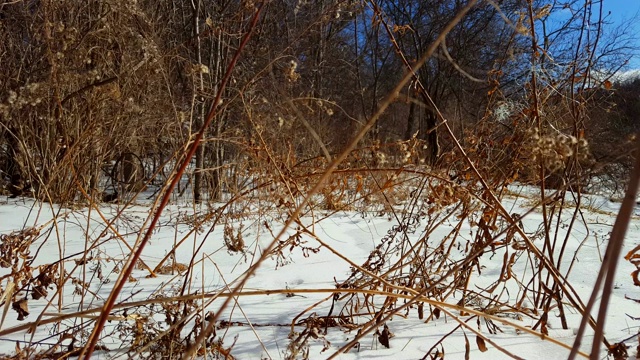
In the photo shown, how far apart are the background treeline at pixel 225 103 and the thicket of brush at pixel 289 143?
2 cm

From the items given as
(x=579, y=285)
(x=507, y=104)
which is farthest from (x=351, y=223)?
(x=507, y=104)

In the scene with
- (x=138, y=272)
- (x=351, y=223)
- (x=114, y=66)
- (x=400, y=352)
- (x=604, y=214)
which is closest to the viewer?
(x=400, y=352)

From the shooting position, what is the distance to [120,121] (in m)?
4.22

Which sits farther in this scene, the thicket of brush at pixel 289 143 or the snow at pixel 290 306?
the snow at pixel 290 306

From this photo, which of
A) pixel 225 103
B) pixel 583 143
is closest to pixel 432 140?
pixel 225 103

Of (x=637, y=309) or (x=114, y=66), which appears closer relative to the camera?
(x=637, y=309)

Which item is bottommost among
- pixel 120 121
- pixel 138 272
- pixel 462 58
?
pixel 138 272

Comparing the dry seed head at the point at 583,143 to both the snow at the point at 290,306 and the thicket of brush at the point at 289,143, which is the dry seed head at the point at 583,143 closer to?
the thicket of brush at the point at 289,143

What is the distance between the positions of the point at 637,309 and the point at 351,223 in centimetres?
210

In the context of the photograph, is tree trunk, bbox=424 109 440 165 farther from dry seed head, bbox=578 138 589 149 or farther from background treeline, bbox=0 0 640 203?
dry seed head, bbox=578 138 589 149

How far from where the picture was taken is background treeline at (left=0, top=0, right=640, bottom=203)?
4.44 ft

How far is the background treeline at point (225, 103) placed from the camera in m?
1.35

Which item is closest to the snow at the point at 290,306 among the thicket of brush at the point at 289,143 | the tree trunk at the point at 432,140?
the thicket of brush at the point at 289,143

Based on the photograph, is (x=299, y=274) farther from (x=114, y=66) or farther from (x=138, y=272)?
(x=114, y=66)
